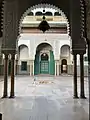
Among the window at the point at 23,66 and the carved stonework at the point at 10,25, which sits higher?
the carved stonework at the point at 10,25

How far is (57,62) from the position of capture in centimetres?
2675

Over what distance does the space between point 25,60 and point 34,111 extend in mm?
23116

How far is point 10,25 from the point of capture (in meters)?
8.38

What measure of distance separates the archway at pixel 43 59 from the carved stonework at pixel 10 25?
20232 millimetres

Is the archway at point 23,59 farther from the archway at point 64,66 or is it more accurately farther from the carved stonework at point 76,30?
the carved stonework at point 76,30

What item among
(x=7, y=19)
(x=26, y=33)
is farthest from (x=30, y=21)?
(x=7, y=19)

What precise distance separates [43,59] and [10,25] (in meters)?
20.8

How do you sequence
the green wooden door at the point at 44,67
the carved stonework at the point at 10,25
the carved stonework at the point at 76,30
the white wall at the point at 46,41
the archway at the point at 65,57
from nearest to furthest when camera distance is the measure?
the carved stonework at the point at 76,30 < the carved stonework at the point at 10,25 < the white wall at the point at 46,41 < the archway at the point at 65,57 < the green wooden door at the point at 44,67

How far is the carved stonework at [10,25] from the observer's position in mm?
8250

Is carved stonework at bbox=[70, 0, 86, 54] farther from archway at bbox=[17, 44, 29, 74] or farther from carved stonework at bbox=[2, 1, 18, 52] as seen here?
archway at bbox=[17, 44, 29, 74]

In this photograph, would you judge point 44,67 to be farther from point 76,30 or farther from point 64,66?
point 76,30

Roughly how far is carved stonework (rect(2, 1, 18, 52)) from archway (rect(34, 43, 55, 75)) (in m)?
20.2

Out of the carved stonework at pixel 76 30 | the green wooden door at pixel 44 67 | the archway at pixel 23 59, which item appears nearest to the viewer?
the carved stonework at pixel 76 30

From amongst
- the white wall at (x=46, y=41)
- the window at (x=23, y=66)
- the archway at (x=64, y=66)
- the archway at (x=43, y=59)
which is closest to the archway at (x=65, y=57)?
the archway at (x=64, y=66)
